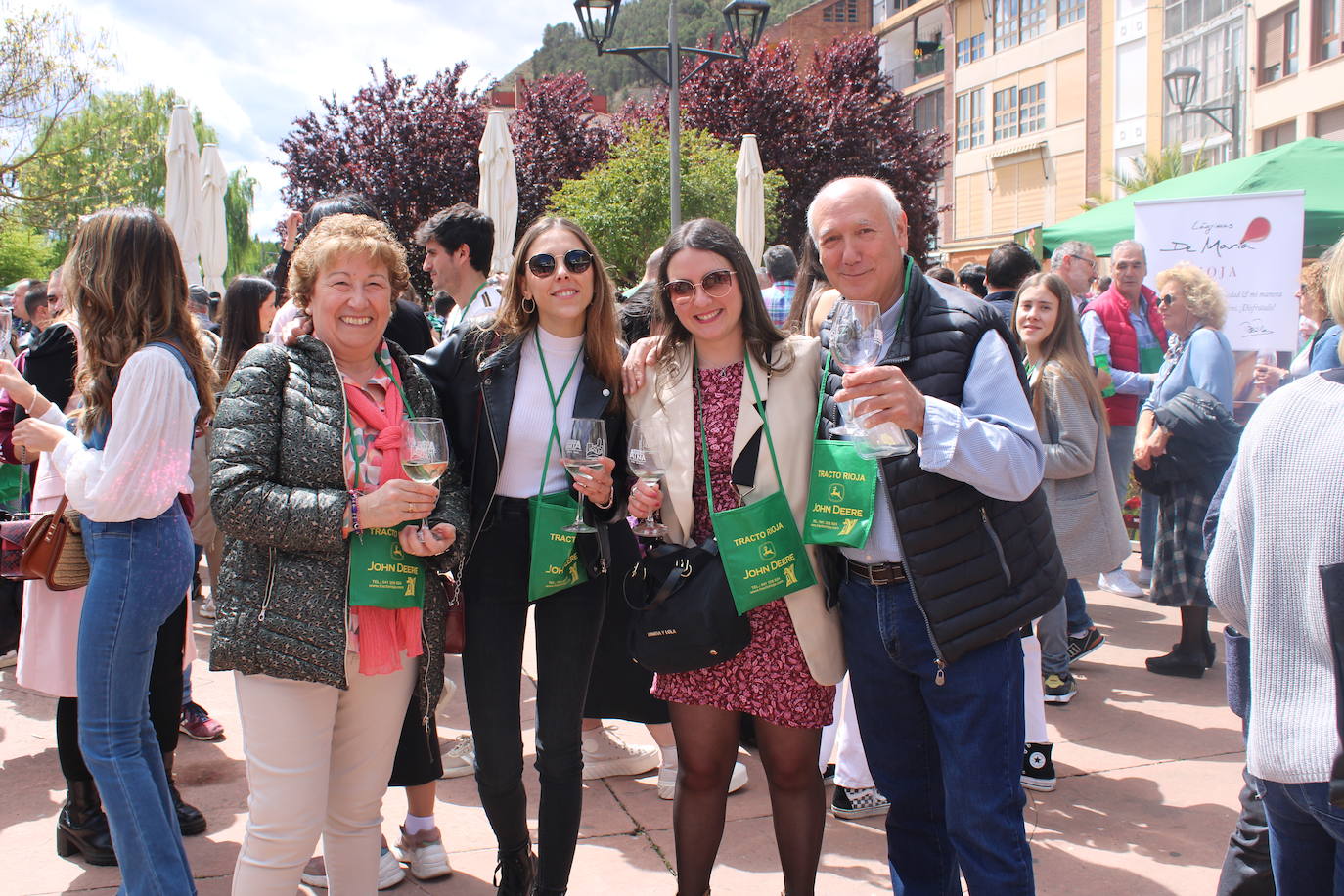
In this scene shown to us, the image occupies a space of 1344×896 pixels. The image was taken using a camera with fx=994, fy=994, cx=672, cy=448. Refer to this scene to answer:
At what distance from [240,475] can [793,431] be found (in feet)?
4.75

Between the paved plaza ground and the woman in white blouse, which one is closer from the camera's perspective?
the woman in white blouse

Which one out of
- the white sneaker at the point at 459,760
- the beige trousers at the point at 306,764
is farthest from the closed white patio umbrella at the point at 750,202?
the beige trousers at the point at 306,764

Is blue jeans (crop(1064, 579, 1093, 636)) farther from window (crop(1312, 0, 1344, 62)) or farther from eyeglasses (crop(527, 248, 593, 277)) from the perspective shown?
window (crop(1312, 0, 1344, 62))

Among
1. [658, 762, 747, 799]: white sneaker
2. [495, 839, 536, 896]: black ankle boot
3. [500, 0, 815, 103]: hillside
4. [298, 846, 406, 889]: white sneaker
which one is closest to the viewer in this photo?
[495, 839, 536, 896]: black ankle boot

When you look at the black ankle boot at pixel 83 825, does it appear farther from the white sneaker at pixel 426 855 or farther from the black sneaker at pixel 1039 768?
the black sneaker at pixel 1039 768

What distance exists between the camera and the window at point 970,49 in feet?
140

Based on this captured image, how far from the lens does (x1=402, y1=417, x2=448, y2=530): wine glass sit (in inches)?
96.7

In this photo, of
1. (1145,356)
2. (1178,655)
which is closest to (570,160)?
(1145,356)

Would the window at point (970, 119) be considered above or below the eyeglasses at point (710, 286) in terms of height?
above

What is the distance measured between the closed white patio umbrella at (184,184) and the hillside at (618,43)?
245ft

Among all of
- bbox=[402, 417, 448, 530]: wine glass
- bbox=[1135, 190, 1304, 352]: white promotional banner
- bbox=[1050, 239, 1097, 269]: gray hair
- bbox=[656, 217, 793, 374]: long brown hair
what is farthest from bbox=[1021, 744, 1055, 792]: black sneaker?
bbox=[1135, 190, 1304, 352]: white promotional banner

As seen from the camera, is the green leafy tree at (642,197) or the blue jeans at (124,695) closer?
the blue jeans at (124,695)

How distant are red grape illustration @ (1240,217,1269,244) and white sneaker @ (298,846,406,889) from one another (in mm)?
7416

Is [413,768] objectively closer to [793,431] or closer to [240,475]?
[240,475]
